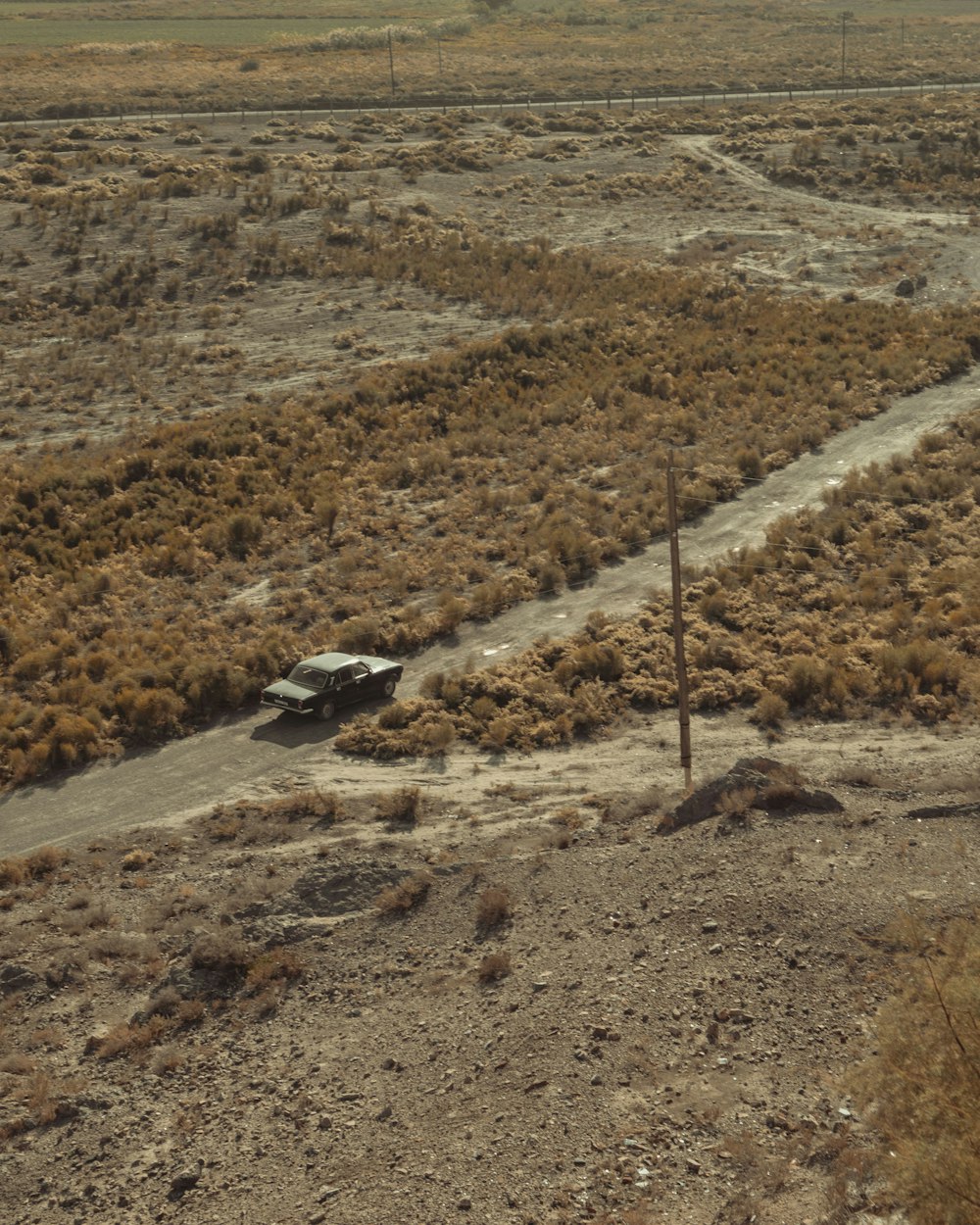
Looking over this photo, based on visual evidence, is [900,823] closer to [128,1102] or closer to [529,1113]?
[529,1113]

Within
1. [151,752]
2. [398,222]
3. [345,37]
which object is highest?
[345,37]

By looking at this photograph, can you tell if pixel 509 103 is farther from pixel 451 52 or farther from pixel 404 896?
pixel 404 896

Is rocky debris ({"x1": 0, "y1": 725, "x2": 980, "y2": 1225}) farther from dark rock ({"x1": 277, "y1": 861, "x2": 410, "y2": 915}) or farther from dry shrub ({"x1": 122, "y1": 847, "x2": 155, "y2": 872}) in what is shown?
dry shrub ({"x1": 122, "y1": 847, "x2": 155, "y2": 872})

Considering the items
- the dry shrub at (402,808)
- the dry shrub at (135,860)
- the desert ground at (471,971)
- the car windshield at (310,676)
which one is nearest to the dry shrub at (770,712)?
the desert ground at (471,971)

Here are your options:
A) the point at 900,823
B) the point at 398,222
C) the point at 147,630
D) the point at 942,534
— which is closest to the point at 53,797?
the point at 147,630

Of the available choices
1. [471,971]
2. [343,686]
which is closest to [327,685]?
[343,686]

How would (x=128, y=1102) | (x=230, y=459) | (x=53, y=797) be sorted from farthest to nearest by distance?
1. (x=230, y=459)
2. (x=53, y=797)
3. (x=128, y=1102)

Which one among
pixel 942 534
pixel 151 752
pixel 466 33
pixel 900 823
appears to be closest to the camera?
pixel 900 823
